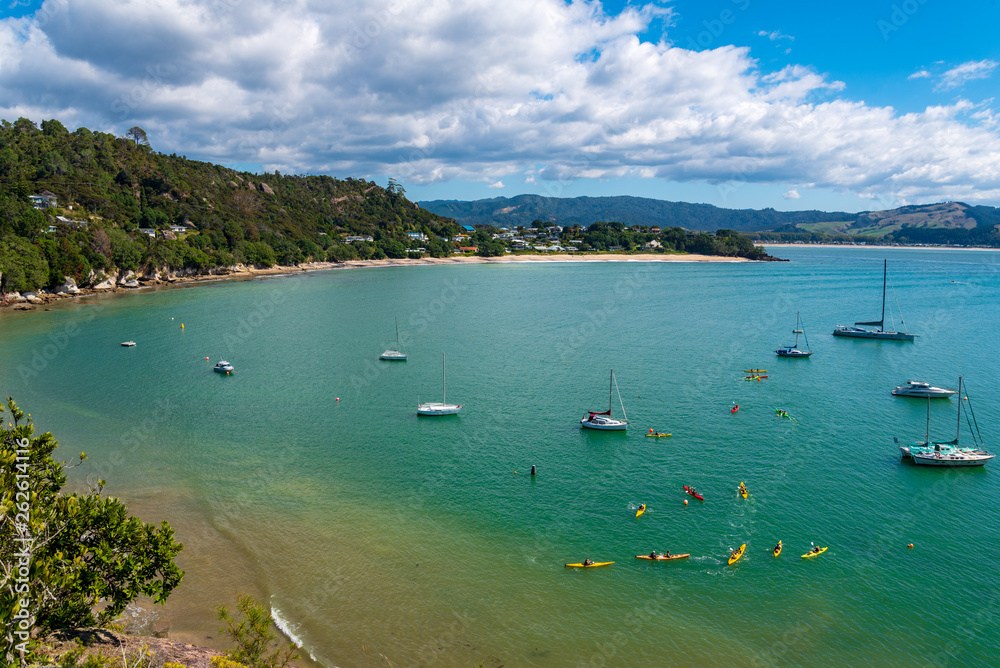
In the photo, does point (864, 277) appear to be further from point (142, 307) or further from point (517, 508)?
point (142, 307)

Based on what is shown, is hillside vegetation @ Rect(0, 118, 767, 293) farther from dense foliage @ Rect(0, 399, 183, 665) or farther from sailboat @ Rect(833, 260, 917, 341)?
sailboat @ Rect(833, 260, 917, 341)

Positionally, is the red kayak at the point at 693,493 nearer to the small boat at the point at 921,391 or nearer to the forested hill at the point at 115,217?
the small boat at the point at 921,391

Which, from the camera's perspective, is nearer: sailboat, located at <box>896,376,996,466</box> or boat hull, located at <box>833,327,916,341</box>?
sailboat, located at <box>896,376,996,466</box>

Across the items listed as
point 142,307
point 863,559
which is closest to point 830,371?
point 863,559

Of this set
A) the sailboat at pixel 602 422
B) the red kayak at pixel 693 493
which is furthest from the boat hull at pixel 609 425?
the red kayak at pixel 693 493

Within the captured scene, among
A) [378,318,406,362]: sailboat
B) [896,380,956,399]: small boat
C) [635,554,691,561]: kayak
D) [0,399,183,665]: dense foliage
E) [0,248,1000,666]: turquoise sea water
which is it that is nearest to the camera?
[0,399,183,665]: dense foliage

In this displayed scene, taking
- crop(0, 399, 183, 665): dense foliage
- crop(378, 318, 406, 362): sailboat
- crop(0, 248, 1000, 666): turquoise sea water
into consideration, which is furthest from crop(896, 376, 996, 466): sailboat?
crop(378, 318, 406, 362): sailboat
